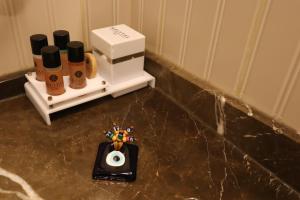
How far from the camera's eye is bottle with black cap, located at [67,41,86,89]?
70 cm

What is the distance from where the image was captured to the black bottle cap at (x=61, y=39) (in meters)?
0.74

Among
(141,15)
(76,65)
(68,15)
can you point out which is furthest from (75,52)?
(141,15)

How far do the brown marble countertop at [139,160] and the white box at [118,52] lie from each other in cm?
8

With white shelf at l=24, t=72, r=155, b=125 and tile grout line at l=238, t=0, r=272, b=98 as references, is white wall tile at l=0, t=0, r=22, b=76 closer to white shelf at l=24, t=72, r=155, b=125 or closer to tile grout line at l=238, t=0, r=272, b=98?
white shelf at l=24, t=72, r=155, b=125

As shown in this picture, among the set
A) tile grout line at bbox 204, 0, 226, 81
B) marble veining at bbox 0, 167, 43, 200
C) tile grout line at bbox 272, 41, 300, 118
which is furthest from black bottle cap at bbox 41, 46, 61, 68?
tile grout line at bbox 272, 41, 300, 118

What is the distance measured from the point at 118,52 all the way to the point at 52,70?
0.17 m

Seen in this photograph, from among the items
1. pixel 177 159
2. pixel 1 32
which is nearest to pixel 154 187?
pixel 177 159

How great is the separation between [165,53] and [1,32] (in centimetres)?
42

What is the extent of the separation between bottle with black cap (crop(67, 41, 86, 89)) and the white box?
0.07 meters

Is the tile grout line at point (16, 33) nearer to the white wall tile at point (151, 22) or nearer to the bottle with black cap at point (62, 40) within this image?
the bottle with black cap at point (62, 40)

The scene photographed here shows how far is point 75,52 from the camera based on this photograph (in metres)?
0.70

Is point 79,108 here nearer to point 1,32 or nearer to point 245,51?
point 1,32

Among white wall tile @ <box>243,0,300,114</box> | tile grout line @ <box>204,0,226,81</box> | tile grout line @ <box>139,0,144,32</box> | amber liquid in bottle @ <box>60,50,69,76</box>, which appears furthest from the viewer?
tile grout line @ <box>139,0,144,32</box>

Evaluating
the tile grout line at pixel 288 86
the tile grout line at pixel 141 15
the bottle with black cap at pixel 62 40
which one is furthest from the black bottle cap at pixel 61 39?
the tile grout line at pixel 288 86
